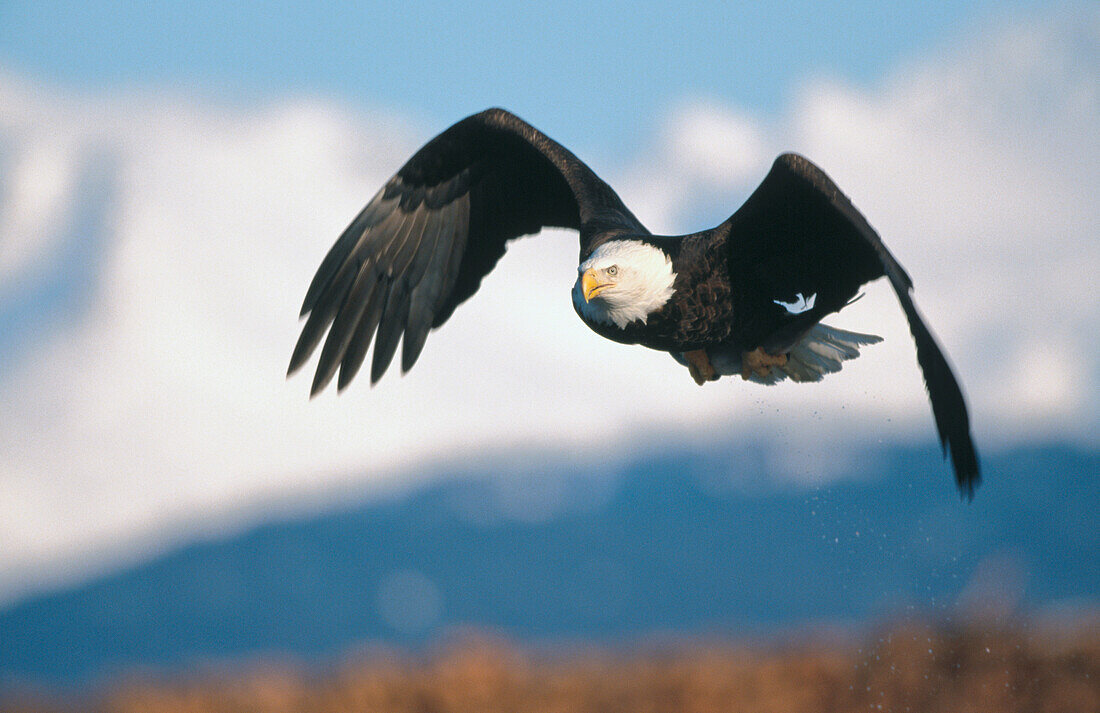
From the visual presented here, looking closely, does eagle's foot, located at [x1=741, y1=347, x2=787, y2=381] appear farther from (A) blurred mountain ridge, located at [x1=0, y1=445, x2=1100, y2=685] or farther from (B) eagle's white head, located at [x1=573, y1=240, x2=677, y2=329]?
(A) blurred mountain ridge, located at [x1=0, y1=445, x2=1100, y2=685]

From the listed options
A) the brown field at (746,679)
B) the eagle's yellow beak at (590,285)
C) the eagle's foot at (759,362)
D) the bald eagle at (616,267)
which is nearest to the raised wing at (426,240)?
the bald eagle at (616,267)

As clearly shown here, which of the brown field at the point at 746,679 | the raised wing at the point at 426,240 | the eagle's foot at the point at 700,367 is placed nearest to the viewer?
the eagle's foot at the point at 700,367

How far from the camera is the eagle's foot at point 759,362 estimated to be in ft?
17.2

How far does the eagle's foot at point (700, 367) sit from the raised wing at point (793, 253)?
0.20 meters

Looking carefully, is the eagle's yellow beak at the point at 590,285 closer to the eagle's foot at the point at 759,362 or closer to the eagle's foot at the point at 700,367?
the eagle's foot at the point at 700,367

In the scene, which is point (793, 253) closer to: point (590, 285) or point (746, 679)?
point (590, 285)

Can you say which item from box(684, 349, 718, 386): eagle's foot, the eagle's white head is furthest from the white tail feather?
the eagle's white head

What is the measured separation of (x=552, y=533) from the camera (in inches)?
7648

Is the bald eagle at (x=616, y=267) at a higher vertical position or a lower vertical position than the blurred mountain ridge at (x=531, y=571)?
lower

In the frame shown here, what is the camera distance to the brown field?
692cm

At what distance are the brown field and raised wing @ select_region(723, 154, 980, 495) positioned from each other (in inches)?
108

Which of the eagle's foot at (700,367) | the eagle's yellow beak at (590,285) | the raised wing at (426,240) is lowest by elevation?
the eagle's foot at (700,367)

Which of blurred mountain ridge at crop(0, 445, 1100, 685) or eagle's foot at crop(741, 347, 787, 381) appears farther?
blurred mountain ridge at crop(0, 445, 1100, 685)

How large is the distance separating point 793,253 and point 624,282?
84 cm
